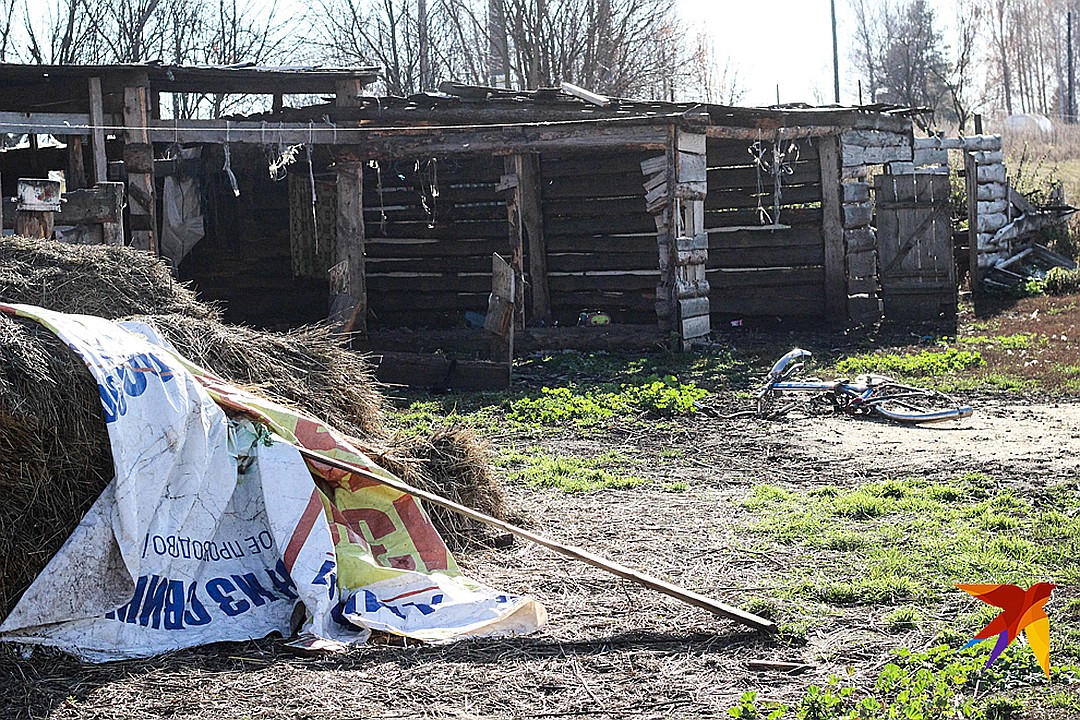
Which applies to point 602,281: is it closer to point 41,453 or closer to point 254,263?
point 254,263

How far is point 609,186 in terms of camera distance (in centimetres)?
1577

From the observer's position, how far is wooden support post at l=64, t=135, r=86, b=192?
12.5m

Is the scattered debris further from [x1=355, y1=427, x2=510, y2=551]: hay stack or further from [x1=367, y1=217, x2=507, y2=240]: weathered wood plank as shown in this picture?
[x1=355, y1=427, x2=510, y2=551]: hay stack

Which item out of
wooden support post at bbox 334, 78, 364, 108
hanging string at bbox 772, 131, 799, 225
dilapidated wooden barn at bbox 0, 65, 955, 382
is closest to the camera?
dilapidated wooden barn at bbox 0, 65, 955, 382

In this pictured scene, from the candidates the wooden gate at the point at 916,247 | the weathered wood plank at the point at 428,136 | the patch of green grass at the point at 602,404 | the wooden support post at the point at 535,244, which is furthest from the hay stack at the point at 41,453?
the wooden gate at the point at 916,247

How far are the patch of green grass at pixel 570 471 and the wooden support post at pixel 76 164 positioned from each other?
22.4 ft

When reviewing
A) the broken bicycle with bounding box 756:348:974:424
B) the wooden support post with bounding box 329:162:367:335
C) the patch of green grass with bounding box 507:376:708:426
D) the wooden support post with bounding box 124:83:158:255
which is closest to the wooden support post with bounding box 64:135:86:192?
the wooden support post with bounding box 124:83:158:255

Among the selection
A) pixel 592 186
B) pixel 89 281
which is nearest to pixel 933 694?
pixel 89 281

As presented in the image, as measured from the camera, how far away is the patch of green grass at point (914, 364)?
11.5 meters

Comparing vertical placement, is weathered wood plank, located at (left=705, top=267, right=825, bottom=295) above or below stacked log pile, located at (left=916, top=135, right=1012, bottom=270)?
below

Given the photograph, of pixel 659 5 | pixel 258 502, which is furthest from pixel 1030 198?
pixel 258 502

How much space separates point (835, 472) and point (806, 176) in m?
9.28

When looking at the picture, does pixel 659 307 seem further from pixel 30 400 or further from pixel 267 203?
pixel 30 400

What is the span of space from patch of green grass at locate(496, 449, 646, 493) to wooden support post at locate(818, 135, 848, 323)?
27.8 feet
